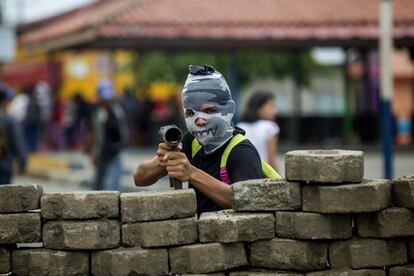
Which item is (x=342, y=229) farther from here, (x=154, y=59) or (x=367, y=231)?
(x=154, y=59)

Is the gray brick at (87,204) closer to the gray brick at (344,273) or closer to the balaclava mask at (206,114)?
the balaclava mask at (206,114)

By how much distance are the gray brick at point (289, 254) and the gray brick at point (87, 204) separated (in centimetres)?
81

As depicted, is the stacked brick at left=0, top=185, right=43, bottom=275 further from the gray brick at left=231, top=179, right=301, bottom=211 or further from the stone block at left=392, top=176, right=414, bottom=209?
the stone block at left=392, top=176, right=414, bottom=209

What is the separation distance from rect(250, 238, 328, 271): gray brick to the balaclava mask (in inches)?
24.2

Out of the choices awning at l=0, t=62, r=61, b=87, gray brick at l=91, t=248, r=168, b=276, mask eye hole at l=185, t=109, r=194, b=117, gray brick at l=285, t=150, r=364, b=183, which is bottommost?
gray brick at l=91, t=248, r=168, b=276

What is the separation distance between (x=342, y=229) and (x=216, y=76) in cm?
110

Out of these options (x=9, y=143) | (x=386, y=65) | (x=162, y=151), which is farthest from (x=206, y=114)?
(x=386, y=65)

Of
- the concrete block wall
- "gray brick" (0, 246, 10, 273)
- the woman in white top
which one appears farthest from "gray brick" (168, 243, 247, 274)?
the woman in white top

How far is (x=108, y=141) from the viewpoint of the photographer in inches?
566

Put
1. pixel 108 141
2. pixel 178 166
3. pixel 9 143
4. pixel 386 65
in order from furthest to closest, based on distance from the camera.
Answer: pixel 386 65 → pixel 108 141 → pixel 9 143 → pixel 178 166

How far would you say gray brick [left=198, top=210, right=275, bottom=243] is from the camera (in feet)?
18.1

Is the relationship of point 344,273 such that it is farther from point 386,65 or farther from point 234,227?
point 386,65

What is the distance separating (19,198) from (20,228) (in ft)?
0.55

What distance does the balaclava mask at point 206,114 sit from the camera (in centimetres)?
568
